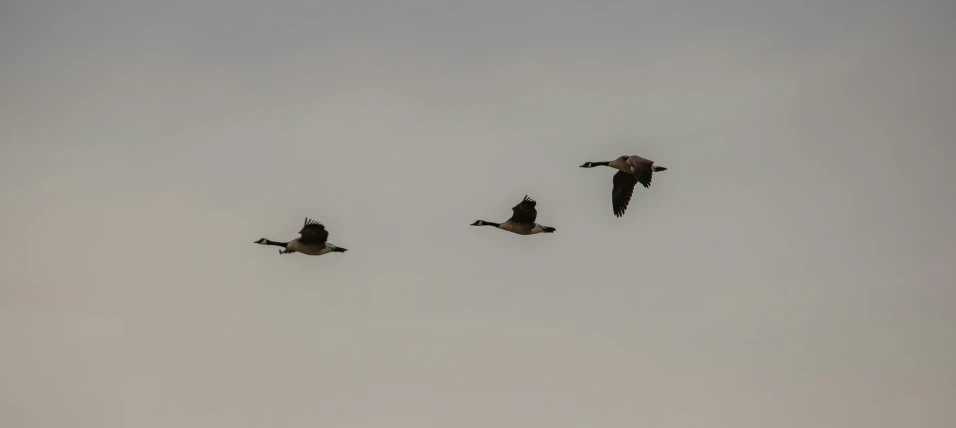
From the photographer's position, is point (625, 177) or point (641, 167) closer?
point (641, 167)

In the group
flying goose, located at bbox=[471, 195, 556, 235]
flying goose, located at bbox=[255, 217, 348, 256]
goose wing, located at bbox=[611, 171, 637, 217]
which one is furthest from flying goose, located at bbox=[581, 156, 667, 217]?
flying goose, located at bbox=[255, 217, 348, 256]

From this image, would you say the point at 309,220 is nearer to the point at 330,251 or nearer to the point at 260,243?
the point at 330,251

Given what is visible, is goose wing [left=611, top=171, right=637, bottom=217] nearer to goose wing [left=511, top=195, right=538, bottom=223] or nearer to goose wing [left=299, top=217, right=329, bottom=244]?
goose wing [left=511, top=195, right=538, bottom=223]

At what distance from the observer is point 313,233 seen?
105ft

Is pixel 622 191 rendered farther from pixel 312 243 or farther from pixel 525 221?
pixel 312 243

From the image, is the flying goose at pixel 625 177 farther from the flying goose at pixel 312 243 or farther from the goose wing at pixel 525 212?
the flying goose at pixel 312 243

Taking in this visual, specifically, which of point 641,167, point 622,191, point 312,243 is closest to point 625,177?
point 622,191

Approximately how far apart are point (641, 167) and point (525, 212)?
12.3 feet

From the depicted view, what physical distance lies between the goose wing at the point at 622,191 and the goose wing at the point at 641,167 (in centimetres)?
136

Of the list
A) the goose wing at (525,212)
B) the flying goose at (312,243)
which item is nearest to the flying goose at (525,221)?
the goose wing at (525,212)

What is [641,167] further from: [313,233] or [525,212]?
[313,233]

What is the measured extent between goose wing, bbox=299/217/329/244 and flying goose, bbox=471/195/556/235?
5.53m

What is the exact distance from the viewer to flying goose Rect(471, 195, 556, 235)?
33281 mm

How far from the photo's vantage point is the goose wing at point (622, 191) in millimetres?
36094
